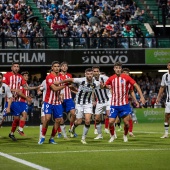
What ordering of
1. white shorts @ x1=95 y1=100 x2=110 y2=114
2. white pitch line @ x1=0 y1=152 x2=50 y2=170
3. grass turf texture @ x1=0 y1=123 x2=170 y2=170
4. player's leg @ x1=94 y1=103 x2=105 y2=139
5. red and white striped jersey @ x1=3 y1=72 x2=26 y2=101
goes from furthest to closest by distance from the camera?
red and white striped jersey @ x1=3 y1=72 x2=26 y2=101 → white shorts @ x1=95 y1=100 x2=110 y2=114 → player's leg @ x1=94 y1=103 x2=105 y2=139 → grass turf texture @ x1=0 y1=123 x2=170 y2=170 → white pitch line @ x1=0 y1=152 x2=50 y2=170

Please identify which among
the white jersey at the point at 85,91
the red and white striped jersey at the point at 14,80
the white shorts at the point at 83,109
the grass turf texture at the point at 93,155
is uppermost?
the red and white striped jersey at the point at 14,80

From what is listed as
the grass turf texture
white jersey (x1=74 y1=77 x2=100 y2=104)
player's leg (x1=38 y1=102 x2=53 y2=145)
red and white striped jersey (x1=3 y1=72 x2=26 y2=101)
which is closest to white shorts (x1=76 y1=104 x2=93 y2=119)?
white jersey (x1=74 y1=77 x2=100 y2=104)

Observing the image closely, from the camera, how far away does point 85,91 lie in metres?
19.7

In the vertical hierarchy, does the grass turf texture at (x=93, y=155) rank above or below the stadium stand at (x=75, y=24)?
below

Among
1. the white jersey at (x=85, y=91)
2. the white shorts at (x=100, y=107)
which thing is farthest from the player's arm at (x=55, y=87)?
the white shorts at (x=100, y=107)

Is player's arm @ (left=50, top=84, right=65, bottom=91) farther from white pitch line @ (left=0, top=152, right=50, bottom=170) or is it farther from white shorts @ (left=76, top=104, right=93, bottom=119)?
white pitch line @ (left=0, top=152, right=50, bottom=170)

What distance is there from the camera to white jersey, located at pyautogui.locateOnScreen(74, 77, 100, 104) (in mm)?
19417

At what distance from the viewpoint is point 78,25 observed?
39688 millimetres

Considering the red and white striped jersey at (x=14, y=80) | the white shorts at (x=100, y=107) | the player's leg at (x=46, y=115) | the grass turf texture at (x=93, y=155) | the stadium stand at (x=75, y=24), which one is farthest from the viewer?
the stadium stand at (x=75, y=24)

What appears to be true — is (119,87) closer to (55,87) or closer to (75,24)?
(55,87)

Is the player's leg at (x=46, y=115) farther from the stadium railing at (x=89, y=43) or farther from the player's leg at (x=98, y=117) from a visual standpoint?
the stadium railing at (x=89, y=43)

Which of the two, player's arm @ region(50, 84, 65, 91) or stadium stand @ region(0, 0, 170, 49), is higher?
stadium stand @ region(0, 0, 170, 49)

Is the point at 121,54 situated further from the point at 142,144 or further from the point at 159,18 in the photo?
the point at 142,144

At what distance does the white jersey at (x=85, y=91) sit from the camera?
19.4 m
